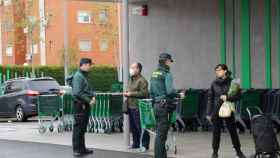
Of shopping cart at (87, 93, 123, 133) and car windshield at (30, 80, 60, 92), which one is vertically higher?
car windshield at (30, 80, 60, 92)

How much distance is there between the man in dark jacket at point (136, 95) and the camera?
1257 centimetres

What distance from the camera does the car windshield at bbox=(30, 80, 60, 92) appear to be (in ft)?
79.0

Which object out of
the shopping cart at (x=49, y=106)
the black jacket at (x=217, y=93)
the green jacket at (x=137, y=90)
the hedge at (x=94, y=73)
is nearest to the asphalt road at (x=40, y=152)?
the green jacket at (x=137, y=90)

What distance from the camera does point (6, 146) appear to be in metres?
14.2

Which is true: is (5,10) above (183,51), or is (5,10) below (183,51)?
above

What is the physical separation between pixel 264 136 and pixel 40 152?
5.00m

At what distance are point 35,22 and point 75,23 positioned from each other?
753 inches

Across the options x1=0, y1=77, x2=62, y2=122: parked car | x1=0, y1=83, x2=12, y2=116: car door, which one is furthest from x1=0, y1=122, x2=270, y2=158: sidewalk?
x1=0, y1=83, x2=12, y2=116: car door

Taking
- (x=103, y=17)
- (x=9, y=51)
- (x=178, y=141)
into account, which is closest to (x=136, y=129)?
(x=178, y=141)

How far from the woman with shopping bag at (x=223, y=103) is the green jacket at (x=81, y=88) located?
2.40 meters

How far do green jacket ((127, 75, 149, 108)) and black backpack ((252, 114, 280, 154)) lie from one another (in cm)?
296

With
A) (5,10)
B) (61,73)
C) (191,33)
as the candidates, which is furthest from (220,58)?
(5,10)

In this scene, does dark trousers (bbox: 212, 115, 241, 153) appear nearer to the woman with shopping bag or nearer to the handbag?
the woman with shopping bag

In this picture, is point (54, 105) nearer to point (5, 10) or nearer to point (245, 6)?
point (245, 6)
